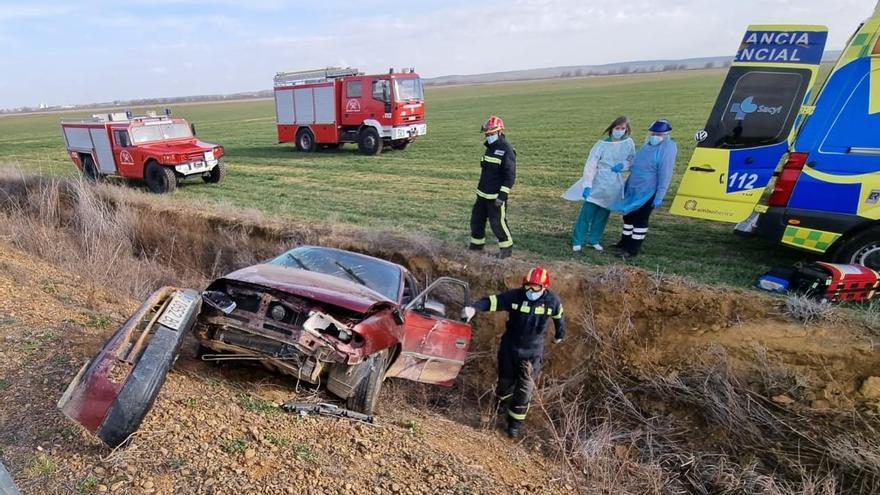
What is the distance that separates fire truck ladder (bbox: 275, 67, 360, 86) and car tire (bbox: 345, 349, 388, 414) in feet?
47.1

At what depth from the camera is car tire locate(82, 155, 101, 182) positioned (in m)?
13.1

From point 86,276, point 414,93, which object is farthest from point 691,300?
point 414,93

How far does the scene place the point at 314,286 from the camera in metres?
3.93

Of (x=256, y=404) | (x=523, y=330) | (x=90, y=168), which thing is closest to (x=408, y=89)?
(x=90, y=168)

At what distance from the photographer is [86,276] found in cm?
691

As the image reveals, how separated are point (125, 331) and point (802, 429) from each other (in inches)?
215

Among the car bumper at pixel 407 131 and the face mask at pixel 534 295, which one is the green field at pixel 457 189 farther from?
the face mask at pixel 534 295

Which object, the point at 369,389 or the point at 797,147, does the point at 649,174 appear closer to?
the point at 797,147

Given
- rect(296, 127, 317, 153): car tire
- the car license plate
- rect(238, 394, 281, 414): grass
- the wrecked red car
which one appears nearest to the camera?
the wrecked red car

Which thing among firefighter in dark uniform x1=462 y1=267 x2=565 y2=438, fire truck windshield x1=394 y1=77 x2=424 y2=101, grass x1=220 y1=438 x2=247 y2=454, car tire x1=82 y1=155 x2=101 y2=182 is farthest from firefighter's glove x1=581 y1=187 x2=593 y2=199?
car tire x1=82 y1=155 x2=101 y2=182

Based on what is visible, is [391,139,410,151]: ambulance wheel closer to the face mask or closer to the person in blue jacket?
the person in blue jacket

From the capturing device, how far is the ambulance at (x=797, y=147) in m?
5.21

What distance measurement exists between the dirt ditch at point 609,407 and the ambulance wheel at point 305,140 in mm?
11285

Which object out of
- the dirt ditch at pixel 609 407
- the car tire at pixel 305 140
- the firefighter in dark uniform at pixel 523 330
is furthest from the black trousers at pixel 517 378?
the car tire at pixel 305 140
